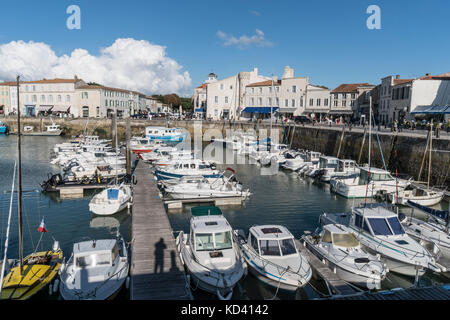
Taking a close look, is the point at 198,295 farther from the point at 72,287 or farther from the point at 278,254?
the point at 72,287

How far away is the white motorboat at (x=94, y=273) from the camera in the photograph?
37.9ft

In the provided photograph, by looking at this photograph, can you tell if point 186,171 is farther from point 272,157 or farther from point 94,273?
point 94,273

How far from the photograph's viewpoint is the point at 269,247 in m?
13.9

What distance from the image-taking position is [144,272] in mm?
13055

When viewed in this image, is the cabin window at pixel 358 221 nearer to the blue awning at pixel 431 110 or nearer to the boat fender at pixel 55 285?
the boat fender at pixel 55 285

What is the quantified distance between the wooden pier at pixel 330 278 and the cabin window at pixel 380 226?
3443 millimetres

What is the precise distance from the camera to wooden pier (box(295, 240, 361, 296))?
41.4ft

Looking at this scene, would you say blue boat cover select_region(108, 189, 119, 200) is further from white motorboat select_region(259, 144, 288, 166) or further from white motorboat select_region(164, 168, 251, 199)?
white motorboat select_region(259, 144, 288, 166)

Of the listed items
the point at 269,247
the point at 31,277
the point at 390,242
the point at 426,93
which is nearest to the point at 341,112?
the point at 426,93

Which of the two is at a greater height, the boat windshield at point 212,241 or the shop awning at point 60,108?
the shop awning at point 60,108

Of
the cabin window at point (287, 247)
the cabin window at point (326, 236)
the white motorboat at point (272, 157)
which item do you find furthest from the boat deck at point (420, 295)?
the white motorboat at point (272, 157)

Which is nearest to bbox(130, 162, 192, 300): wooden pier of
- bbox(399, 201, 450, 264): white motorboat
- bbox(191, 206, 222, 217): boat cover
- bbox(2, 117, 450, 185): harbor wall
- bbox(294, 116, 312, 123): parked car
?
bbox(191, 206, 222, 217): boat cover

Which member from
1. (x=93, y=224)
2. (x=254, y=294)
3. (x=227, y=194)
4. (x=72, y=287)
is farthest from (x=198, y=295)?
(x=227, y=194)
